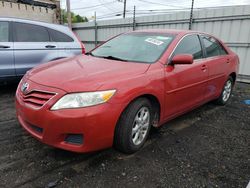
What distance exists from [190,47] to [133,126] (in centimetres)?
179

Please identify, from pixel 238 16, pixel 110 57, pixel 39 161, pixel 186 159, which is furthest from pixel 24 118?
pixel 238 16

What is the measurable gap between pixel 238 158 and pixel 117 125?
1.64m

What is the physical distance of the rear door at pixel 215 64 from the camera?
400 centimetres

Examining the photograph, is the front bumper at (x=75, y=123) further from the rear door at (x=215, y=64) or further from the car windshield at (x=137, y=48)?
the rear door at (x=215, y=64)

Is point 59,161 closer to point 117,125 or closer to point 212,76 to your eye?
point 117,125

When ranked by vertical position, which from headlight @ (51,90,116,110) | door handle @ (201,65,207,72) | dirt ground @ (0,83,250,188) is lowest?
dirt ground @ (0,83,250,188)

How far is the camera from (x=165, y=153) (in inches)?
111

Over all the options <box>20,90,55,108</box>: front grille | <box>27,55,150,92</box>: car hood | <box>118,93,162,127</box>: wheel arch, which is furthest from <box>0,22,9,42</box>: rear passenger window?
<box>118,93,162,127</box>: wheel arch

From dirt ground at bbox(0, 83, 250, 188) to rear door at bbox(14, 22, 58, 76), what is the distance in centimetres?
168

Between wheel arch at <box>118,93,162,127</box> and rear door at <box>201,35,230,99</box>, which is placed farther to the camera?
rear door at <box>201,35,230,99</box>

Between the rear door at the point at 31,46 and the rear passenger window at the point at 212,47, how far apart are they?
11.1ft

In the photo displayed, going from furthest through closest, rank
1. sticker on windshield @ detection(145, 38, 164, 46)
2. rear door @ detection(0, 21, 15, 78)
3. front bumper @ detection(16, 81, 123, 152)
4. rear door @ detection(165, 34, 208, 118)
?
1. rear door @ detection(0, 21, 15, 78)
2. sticker on windshield @ detection(145, 38, 164, 46)
3. rear door @ detection(165, 34, 208, 118)
4. front bumper @ detection(16, 81, 123, 152)

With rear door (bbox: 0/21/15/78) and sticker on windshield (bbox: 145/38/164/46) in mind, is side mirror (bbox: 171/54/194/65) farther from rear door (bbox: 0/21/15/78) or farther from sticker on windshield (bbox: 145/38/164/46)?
rear door (bbox: 0/21/15/78)

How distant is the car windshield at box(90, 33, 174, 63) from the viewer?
3109 millimetres
